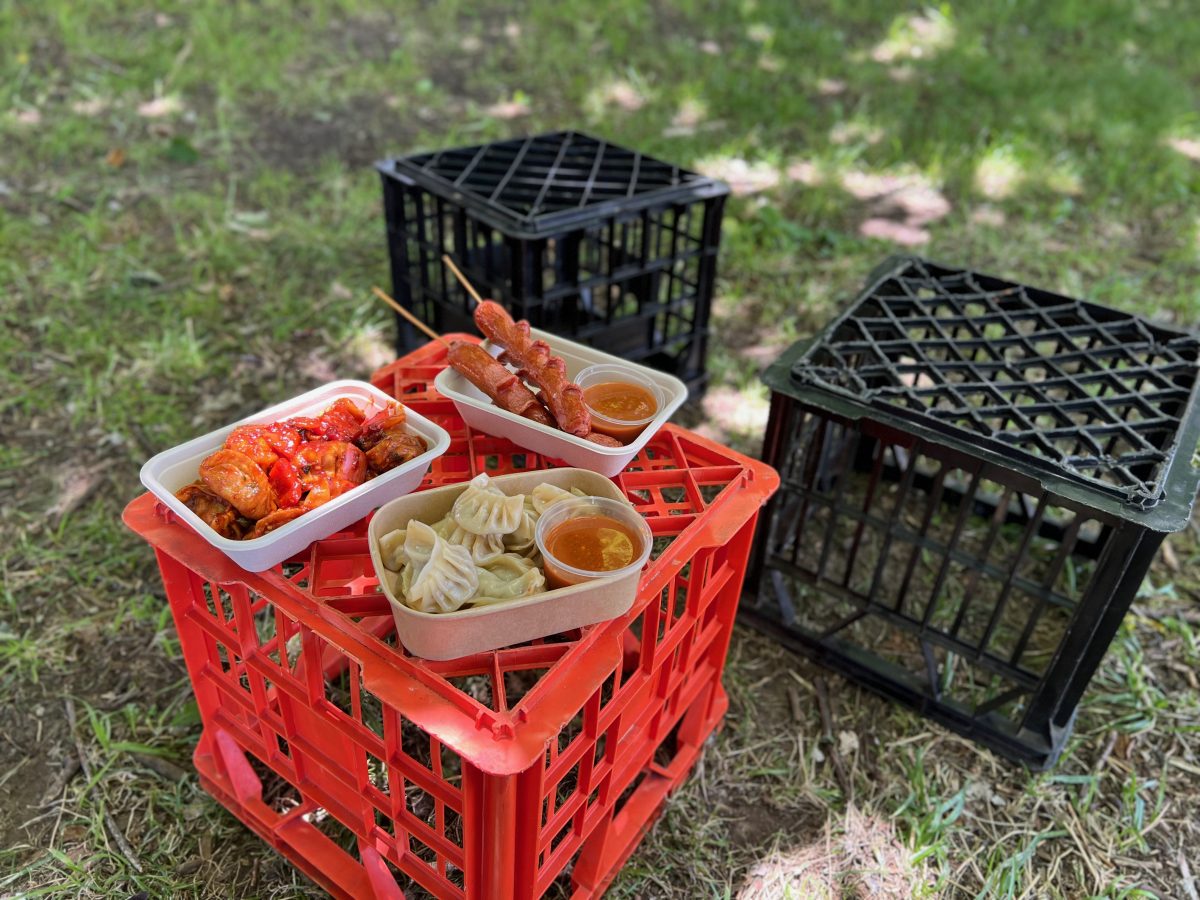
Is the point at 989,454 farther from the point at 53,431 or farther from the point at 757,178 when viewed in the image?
the point at 757,178

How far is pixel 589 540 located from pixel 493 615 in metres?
0.26

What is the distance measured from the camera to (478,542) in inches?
62.9

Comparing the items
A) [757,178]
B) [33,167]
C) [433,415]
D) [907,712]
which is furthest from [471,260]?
[33,167]

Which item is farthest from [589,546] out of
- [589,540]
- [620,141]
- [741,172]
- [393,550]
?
[620,141]

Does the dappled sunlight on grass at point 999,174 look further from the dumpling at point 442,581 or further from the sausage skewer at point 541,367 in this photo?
the dumpling at point 442,581

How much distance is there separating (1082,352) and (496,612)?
2.04 meters

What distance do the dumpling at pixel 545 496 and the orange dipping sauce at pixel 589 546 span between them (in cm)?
6

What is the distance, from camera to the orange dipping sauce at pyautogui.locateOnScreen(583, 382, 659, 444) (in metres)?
1.94

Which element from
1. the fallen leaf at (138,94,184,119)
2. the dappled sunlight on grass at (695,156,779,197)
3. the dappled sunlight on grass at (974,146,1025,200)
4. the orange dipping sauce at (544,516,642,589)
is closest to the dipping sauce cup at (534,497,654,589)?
the orange dipping sauce at (544,516,642,589)

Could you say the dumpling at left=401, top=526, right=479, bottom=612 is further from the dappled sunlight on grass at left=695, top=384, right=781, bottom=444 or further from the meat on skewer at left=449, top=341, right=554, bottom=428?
the dappled sunlight on grass at left=695, top=384, right=781, bottom=444

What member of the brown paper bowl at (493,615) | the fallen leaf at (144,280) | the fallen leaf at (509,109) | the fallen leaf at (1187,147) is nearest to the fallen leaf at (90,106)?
the fallen leaf at (144,280)

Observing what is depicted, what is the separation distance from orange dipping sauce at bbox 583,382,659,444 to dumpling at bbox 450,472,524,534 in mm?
354

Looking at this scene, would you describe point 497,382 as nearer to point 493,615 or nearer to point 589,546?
point 589,546

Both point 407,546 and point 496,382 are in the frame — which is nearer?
point 407,546
